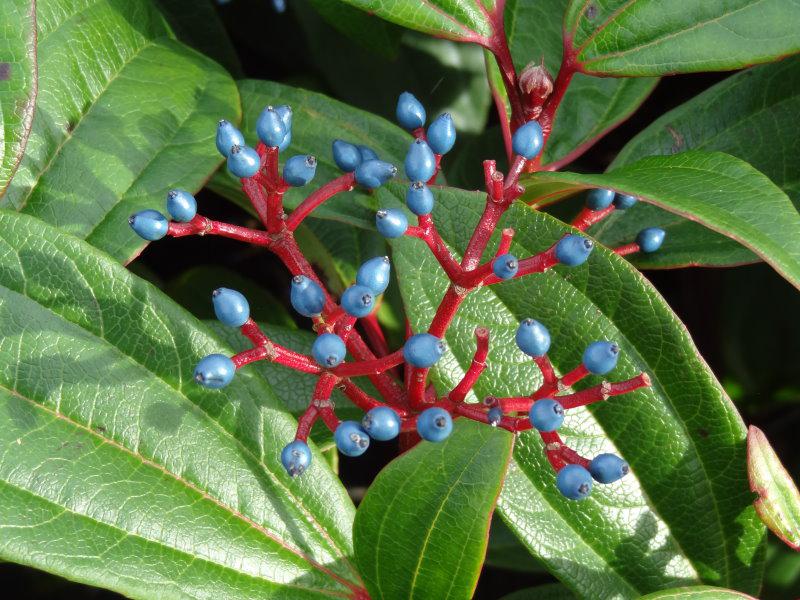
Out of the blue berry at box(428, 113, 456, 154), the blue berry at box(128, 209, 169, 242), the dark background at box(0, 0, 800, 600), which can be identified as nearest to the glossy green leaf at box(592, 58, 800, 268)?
the dark background at box(0, 0, 800, 600)

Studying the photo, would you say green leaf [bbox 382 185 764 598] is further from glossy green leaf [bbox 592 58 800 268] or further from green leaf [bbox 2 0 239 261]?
green leaf [bbox 2 0 239 261]

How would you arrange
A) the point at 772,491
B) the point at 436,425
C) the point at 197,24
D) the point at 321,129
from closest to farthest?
the point at 436,425 → the point at 772,491 → the point at 321,129 → the point at 197,24

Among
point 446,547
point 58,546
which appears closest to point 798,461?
point 446,547

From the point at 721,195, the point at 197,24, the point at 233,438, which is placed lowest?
the point at 233,438

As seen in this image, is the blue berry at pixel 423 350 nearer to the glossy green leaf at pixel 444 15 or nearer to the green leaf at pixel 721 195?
the green leaf at pixel 721 195

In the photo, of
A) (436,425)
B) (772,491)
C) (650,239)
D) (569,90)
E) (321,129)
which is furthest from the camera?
(569,90)

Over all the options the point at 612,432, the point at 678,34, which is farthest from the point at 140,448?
the point at 678,34

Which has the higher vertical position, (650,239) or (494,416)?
(650,239)

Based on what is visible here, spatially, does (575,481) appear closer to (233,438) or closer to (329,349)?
(329,349)
